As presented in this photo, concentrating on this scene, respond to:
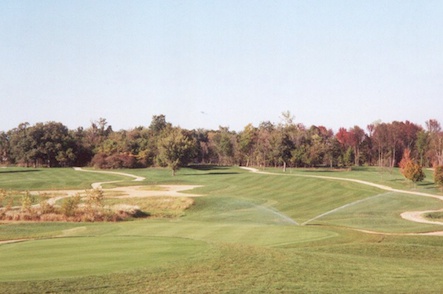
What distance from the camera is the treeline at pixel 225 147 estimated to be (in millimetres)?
84531

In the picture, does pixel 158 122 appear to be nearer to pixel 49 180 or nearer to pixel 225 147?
pixel 225 147

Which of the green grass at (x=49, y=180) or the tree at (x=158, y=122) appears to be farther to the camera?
the tree at (x=158, y=122)

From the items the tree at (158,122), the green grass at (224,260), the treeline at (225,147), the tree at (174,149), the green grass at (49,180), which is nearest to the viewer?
the green grass at (224,260)

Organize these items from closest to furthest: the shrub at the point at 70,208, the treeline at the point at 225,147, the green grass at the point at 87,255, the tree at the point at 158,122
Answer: the green grass at the point at 87,255 < the shrub at the point at 70,208 < the treeline at the point at 225,147 < the tree at the point at 158,122

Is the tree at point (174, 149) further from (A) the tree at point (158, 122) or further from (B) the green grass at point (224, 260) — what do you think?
(A) the tree at point (158, 122)

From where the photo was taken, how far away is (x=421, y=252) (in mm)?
18625

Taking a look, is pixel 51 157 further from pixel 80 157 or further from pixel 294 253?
pixel 294 253

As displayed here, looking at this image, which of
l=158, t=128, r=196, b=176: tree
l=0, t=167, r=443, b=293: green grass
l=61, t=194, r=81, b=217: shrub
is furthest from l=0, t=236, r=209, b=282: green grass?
l=158, t=128, r=196, b=176: tree

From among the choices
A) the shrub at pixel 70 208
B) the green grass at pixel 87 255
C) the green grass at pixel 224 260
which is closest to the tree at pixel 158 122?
the shrub at pixel 70 208

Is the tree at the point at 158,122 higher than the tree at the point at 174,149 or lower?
higher

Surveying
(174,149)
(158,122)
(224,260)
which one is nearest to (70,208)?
(224,260)

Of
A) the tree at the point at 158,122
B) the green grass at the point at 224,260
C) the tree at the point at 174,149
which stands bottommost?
the green grass at the point at 224,260

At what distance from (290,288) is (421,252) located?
30.4ft

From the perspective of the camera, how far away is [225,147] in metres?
107
